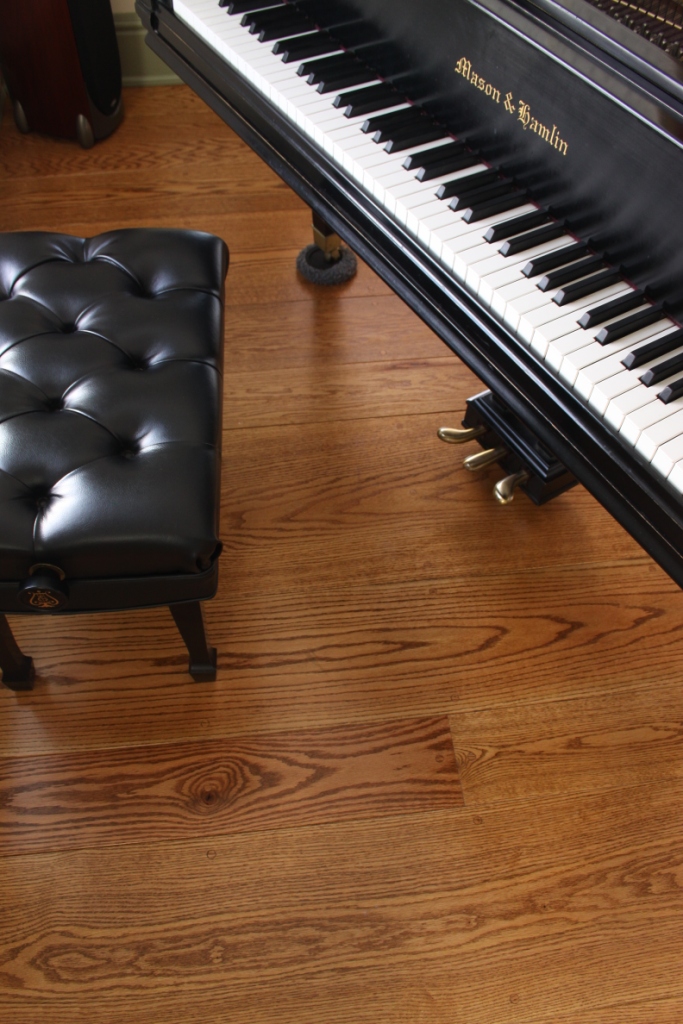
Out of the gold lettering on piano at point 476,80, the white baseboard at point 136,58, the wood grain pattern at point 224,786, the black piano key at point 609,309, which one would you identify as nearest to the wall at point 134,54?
the white baseboard at point 136,58

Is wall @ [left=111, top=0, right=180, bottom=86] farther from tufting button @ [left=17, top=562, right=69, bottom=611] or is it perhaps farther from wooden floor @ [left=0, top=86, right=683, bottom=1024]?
tufting button @ [left=17, top=562, right=69, bottom=611]

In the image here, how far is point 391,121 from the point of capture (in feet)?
4.13

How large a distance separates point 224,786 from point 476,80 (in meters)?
1.13

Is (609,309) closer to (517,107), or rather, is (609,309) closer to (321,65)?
(517,107)

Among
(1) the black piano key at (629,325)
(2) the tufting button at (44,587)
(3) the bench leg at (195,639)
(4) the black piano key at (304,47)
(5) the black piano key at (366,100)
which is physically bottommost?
(3) the bench leg at (195,639)

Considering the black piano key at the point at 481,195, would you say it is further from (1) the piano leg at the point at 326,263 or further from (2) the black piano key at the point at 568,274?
(1) the piano leg at the point at 326,263

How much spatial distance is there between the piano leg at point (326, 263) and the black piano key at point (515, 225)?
3.05 ft

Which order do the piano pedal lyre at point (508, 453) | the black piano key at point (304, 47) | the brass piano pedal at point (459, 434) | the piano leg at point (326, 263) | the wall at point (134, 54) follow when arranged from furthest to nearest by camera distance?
the wall at point (134, 54) → the piano leg at point (326, 263) → the brass piano pedal at point (459, 434) → the piano pedal lyre at point (508, 453) → the black piano key at point (304, 47)

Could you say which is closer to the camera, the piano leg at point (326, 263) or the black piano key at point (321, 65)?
the black piano key at point (321, 65)

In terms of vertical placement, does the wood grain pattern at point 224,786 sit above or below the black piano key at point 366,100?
below

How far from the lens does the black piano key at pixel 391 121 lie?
4.12 feet

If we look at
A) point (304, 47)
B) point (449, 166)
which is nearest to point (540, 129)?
point (449, 166)

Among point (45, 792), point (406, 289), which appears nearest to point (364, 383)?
point (406, 289)

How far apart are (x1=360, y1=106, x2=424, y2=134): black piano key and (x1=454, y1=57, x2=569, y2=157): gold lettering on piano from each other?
0.10 metres
